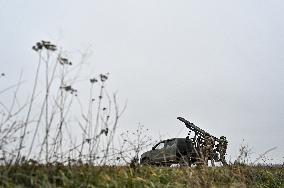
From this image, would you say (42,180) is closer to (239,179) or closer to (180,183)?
(180,183)

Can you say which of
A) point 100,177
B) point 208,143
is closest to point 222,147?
point 208,143

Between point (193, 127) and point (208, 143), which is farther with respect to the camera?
point (193, 127)

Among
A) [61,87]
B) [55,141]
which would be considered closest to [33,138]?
[55,141]

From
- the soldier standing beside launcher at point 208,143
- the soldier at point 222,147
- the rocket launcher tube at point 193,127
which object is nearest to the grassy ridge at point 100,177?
the soldier standing beside launcher at point 208,143

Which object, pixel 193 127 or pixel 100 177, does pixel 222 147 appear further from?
pixel 100 177

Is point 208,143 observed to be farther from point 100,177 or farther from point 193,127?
point 100,177

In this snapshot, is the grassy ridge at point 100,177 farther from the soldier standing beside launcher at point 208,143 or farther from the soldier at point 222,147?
the soldier at point 222,147

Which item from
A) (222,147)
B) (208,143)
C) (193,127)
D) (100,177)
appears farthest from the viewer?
(193,127)

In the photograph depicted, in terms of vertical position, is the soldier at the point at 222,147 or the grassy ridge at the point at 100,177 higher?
the soldier at the point at 222,147

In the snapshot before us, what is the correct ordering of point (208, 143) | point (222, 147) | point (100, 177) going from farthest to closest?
point (222, 147)
point (208, 143)
point (100, 177)

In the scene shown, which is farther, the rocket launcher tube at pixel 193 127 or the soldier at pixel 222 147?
the rocket launcher tube at pixel 193 127

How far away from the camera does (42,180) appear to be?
6164mm

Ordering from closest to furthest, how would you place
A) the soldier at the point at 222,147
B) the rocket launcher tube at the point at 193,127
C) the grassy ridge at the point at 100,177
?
the grassy ridge at the point at 100,177
the soldier at the point at 222,147
the rocket launcher tube at the point at 193,127

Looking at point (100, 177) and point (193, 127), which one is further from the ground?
point (193, 127)
